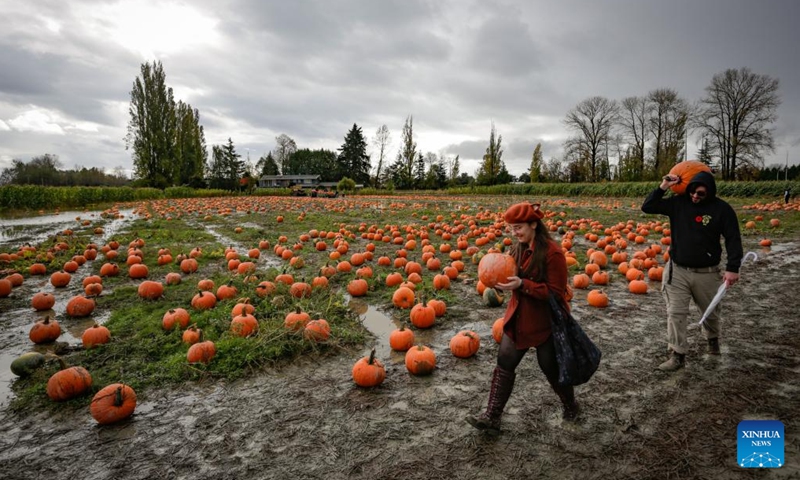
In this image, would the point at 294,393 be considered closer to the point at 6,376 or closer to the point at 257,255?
the point at 6,376

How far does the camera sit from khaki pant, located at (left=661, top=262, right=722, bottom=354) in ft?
13.1

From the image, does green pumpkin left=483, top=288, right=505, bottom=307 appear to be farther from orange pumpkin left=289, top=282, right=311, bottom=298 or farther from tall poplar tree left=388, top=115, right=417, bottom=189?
tall poplar tree left=388, top=115, right=417, bottom=189

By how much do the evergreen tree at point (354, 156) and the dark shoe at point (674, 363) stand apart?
82.3 meters

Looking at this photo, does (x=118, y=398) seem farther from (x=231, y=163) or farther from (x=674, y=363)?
(x=231, y=163)

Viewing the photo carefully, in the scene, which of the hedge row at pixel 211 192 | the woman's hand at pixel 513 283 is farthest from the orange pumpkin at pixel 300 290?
the hedge row at pixel 211 192

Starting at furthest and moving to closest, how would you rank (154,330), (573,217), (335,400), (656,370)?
(573,217) < (154,330) < (656,370) < (335,400)

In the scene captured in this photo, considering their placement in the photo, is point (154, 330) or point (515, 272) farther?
point (154, 330)

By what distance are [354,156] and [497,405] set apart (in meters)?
85.1

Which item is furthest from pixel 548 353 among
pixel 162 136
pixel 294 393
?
pixel 162 136

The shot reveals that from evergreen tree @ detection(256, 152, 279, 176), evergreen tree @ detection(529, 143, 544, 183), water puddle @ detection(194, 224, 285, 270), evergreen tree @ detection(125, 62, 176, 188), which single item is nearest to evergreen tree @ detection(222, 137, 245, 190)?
evergreen tree @ detection(256, 152, 279, 176)

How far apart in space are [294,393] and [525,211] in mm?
2728

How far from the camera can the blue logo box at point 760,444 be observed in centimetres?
267

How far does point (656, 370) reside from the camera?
398 centimetres

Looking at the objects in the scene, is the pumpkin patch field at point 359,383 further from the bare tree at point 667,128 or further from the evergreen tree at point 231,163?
the evergreen tree at point 231,163
